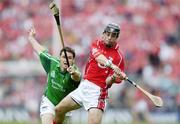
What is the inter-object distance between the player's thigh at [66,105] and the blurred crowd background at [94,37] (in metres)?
6.83

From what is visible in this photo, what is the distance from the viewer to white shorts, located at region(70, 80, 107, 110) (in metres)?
11.6

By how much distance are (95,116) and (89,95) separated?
38 cm

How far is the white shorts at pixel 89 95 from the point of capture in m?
11.6

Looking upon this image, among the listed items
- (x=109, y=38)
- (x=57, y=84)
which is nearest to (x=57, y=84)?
(x=57, y=84)

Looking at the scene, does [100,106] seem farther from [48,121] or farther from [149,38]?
[149,38]

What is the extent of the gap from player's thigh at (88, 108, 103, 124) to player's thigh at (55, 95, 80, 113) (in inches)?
12.3

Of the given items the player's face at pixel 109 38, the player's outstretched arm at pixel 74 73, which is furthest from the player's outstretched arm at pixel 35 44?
the player's face at pixel 109 38

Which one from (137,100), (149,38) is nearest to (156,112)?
(137,100)

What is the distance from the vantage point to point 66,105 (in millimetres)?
11633

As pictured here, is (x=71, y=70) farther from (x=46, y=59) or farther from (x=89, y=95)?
(x=46, y=59)

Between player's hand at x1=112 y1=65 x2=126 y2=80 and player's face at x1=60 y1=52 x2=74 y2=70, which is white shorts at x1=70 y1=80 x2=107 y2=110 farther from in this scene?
player's hand at x1=112 y1=65 x2=126 y2=80

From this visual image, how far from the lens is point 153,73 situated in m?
20.5

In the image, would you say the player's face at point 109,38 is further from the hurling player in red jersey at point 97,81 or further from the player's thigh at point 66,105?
the player's thigh at point 66,105

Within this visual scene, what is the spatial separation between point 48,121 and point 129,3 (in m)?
11.5
